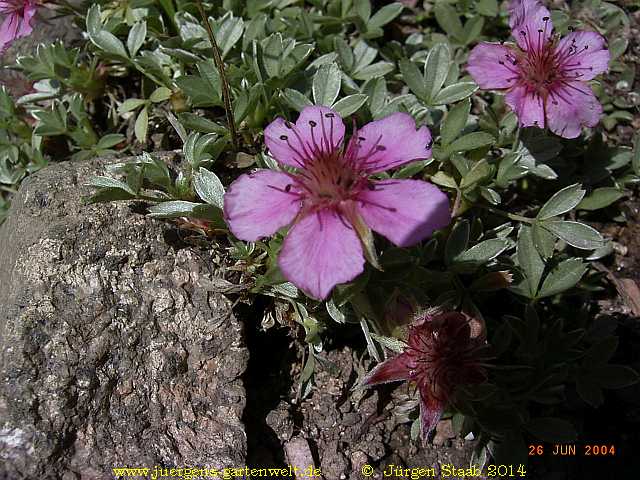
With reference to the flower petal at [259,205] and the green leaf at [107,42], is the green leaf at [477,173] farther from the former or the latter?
the green leaf at [107,42]

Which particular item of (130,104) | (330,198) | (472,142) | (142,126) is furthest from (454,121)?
(130,104)

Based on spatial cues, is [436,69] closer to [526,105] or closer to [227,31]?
[526,105]

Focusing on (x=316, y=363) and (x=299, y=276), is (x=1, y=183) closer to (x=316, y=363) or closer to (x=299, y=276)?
(x=316, y=363)

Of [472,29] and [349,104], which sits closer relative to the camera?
[349,104]

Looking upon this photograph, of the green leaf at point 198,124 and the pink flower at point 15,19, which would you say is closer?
the green leaf at point 198,124

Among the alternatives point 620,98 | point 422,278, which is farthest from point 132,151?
point 620,98

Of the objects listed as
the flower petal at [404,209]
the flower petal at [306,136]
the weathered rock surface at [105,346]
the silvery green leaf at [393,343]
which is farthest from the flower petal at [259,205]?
the weathered rock surface at [105,346]

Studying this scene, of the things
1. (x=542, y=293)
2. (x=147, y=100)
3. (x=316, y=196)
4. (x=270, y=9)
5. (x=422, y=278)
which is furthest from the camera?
(x=270, y=9)
